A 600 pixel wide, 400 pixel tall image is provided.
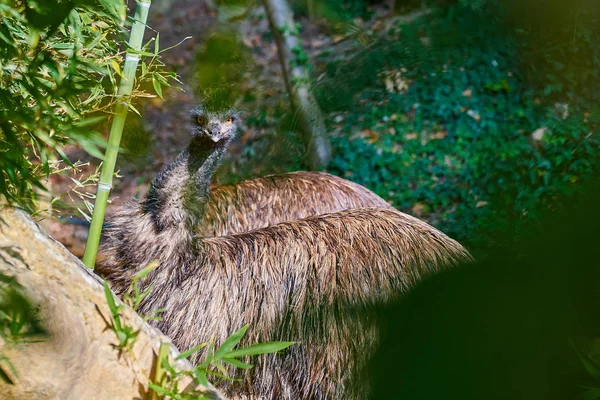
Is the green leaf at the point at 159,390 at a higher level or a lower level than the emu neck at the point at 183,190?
higher

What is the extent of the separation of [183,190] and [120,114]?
1.58 m

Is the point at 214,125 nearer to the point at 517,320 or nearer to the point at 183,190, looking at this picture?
the point at 183,190

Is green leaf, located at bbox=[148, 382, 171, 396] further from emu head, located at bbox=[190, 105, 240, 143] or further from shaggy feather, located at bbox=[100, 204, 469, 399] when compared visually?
emu head, located at bbox=[190, 105, 240, 143]

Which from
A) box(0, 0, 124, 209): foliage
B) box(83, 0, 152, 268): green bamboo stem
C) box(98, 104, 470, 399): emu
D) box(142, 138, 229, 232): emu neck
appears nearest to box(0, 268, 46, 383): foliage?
box(0, 0, 124, 209): foliage

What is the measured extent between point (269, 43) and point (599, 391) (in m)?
8.64

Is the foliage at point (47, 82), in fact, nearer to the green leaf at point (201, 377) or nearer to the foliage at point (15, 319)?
the foliage at point (15, 319)

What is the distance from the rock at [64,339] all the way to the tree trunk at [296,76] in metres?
4.45

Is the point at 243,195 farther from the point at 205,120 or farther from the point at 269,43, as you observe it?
the point at 269,43

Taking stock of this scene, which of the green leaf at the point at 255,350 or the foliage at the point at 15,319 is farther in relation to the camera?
the green leaf at the point at 255,350

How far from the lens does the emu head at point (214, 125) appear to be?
387cm

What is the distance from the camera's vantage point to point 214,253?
3.93 metres

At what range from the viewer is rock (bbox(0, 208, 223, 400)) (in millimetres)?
1645

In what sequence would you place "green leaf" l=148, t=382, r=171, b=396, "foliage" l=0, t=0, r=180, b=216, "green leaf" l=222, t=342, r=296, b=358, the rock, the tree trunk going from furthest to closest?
the tree trunk, "green leaf" l=222, t=342, r=296, b=358, "green leaf" l=148, t=382, r=171, b=396, the rock, "foliage" l=0, t=0, r=180, b=216

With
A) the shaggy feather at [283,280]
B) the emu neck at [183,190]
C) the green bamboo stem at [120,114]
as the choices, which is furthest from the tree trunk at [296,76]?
the green bamboo stem at [120,114]
